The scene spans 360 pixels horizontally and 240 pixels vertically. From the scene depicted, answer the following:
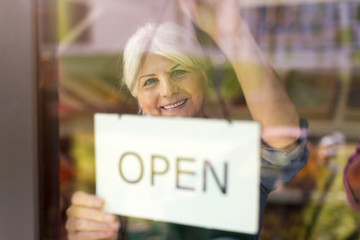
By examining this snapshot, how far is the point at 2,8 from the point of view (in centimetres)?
123

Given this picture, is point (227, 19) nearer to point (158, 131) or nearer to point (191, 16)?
point (191, 16)

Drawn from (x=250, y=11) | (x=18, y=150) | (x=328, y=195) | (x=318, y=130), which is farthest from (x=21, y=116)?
(x=328, y=195)

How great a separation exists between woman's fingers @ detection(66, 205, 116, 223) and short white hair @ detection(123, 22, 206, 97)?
0.36 meters

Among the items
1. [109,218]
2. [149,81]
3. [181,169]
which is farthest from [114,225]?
[149,81]

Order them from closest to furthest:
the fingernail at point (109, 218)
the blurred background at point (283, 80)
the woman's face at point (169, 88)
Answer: the blurred background at point (283, 80), the woman's face at point (169, 88), the fingernail at point (109, 218)

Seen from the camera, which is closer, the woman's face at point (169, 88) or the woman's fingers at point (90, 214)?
the woman's face at point (169, 88)

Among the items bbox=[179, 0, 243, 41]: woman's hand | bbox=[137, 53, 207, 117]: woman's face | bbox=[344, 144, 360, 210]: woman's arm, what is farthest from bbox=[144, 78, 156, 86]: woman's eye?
bbox=[344, 144, 360, 210]: woman's arm

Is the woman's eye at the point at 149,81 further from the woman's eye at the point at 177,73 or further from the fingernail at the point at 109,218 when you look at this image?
the fingernail at the point at 109,218

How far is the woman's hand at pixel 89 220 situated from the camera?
1.28 meters

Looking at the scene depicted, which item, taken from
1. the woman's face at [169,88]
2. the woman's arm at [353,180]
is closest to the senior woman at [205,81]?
the woman's face at [169,88]

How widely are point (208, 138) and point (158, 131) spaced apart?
0.14 m

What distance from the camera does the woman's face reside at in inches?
44.0

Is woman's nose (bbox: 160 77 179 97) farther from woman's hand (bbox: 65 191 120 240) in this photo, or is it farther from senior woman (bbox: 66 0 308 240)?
woman's hand (bbox: 65 191 120 240)

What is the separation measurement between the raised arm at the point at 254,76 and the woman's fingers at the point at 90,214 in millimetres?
509
